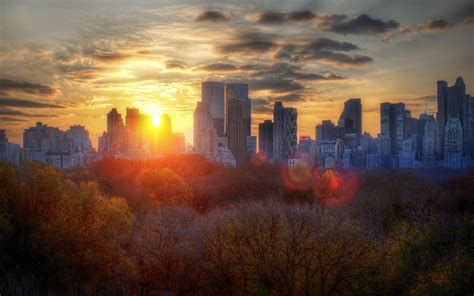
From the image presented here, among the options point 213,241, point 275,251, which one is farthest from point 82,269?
point 275,251

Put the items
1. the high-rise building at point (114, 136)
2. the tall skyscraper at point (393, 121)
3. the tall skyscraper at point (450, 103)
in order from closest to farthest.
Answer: the tall skyscraper at point (450, 103)
the tall skyscraper at point (393, 121)
the high-rise building at point (114, 136)

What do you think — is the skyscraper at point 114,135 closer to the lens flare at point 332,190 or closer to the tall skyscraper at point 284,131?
the tall skyscraper at point 284,131

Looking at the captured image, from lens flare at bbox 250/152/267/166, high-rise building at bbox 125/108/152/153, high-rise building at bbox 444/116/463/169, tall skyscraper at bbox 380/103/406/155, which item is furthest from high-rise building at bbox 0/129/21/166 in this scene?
tall skyscraper at bbox 380/103/406/155

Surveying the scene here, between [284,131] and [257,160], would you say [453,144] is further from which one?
[284,131]

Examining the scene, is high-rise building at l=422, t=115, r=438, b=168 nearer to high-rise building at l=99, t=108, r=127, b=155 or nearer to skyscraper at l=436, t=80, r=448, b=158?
skyscraper at l=436, t=80, r=448, b=158

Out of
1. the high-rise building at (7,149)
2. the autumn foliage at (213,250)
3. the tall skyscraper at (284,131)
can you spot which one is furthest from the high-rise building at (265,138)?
the autumn foliage at (213,250)

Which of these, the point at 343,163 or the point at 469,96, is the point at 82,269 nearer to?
the point at 343,163

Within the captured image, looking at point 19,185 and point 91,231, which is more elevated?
point 19,185
